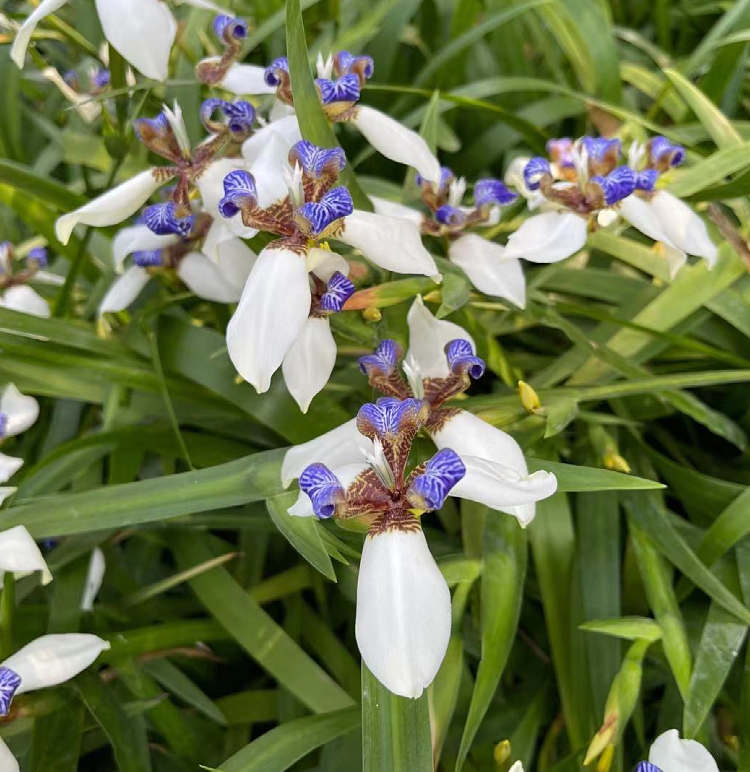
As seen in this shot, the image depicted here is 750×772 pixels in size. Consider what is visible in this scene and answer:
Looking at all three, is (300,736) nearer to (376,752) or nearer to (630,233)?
(376,752)

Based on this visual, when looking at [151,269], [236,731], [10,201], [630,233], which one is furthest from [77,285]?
[630,233]

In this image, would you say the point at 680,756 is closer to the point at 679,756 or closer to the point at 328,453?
the point at 679,756

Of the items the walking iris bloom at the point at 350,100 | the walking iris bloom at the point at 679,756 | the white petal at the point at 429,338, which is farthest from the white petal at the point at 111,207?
the walking iris bloom at the point at 679,756

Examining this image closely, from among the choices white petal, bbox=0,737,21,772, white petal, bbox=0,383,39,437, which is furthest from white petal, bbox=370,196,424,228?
white petal, bbox=0,737,21,772

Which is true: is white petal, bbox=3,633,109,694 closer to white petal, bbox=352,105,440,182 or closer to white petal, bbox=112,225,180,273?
white petal, bbox=112,225,180,273

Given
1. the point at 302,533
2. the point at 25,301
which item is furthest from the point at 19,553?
the point at 25,301

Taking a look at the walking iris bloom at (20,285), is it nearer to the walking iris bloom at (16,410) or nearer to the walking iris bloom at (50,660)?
the walking iris bloom at (16,410)

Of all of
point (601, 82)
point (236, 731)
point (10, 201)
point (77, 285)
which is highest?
point (601, 82)
